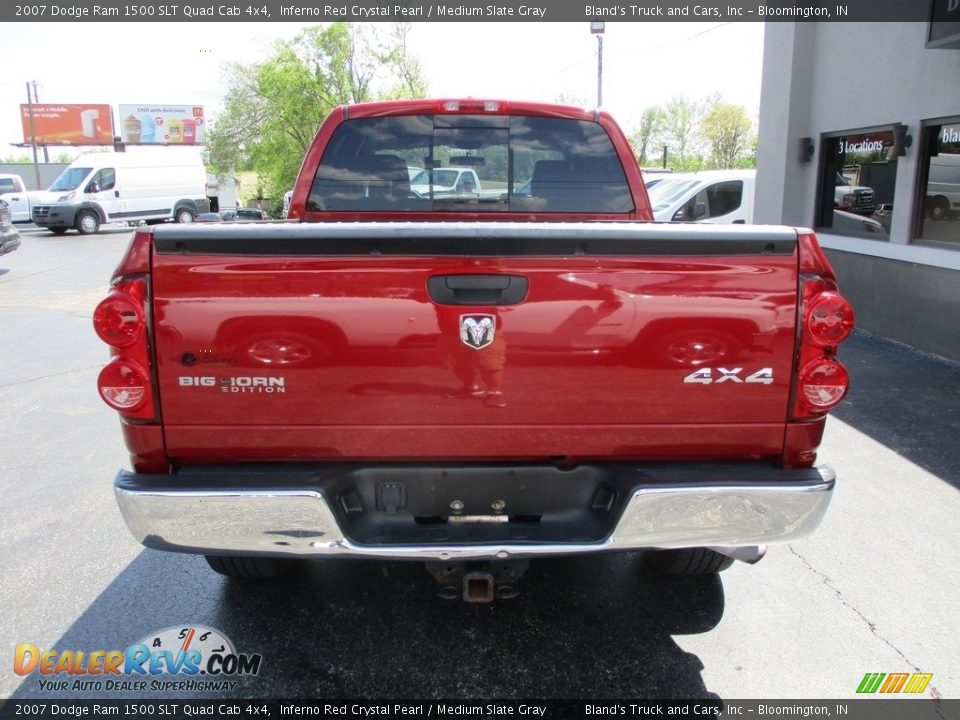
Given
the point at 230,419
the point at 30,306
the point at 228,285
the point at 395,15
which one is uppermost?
the point at 395,15

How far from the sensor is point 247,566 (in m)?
3.29

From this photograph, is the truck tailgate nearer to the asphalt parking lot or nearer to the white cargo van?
the asphalt parking lot

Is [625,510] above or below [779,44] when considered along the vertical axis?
below

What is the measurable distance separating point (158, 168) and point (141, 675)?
26.8 metres

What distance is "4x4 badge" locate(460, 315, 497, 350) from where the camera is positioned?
7.91ft

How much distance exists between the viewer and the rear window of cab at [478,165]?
4105 mm

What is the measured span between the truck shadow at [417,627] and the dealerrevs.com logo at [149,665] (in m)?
0.04

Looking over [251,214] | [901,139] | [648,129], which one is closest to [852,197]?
[901,139]

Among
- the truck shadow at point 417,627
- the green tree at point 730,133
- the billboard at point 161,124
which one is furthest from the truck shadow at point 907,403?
the billboard at point 161,124

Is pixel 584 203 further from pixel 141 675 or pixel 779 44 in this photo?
pixel 779 44

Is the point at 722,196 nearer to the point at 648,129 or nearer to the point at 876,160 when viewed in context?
the point at 876,160

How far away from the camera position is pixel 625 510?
244 cm

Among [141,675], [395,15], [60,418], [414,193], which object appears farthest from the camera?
[395,15]

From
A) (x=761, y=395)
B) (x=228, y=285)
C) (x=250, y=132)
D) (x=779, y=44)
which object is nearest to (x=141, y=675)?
(x=228, y=285)
